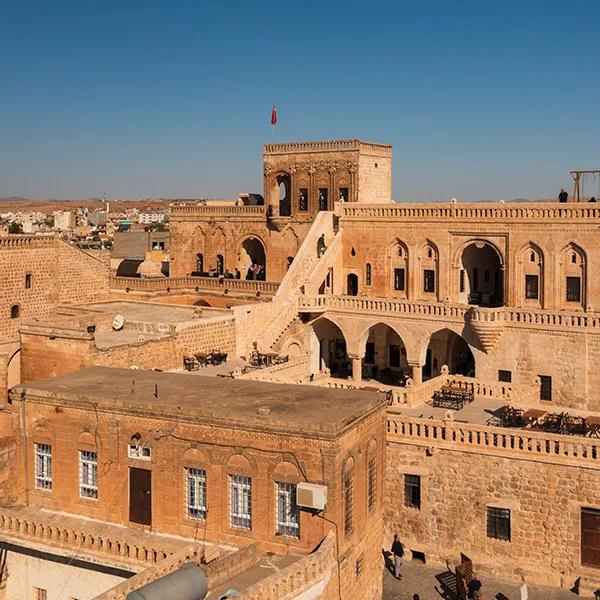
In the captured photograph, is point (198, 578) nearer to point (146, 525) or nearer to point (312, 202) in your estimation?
point (146, 525)

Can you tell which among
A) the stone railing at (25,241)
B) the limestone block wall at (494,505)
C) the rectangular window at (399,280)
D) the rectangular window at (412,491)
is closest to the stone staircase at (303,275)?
the rectangular window at (399,280)

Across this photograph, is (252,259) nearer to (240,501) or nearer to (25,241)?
(25,241)

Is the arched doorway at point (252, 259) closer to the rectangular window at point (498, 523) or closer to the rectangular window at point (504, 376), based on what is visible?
the rectangular window at point (504, 376)

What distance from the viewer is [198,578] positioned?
49.9 ft

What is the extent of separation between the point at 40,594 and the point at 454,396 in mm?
12666

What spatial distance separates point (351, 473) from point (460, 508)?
589 centimetres

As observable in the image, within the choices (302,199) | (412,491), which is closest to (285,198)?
(302,199)

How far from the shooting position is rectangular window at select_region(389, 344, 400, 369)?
3775 centimetres

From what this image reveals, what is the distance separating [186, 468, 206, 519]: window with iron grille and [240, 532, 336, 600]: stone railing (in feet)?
8.03

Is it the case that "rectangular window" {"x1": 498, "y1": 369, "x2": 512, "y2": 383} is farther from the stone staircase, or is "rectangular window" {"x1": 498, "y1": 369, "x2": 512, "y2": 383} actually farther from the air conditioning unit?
the air conditioning unit

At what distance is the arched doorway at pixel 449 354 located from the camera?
115ft

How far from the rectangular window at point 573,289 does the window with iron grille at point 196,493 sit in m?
19.9

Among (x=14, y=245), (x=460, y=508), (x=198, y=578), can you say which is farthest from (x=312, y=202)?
(x=198, y=578)

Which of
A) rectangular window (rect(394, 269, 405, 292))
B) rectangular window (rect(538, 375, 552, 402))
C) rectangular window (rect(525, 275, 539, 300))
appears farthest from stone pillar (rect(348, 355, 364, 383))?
rectangular window (rect(538, 375, 552, 402))
